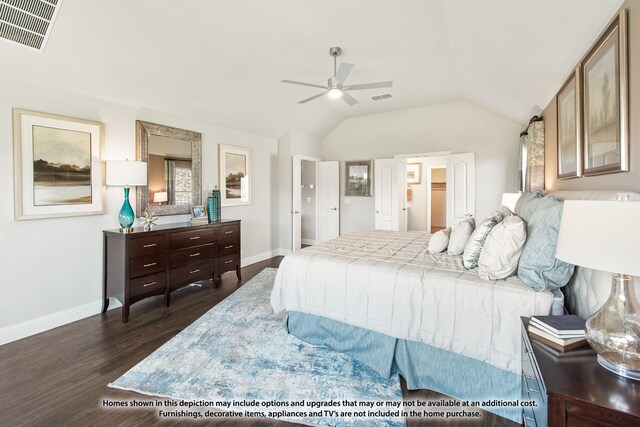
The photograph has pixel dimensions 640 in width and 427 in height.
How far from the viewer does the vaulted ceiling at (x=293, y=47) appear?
2.26 metres

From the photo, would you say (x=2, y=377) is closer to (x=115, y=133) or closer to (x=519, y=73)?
(x=115, y=133)

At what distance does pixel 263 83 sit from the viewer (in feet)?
14.0

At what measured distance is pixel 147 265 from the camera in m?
3.27

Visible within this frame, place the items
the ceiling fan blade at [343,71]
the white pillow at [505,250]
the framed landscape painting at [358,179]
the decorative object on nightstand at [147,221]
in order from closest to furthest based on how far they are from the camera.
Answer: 1. the white pillow at [505,250]
2. the ceiling fan blade at [343,71]
3. the decorative object on nightstand at [147,221]
4. the framed landscape painting at [358,179]

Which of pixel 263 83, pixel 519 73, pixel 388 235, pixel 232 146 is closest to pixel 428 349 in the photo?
pixel 388 235

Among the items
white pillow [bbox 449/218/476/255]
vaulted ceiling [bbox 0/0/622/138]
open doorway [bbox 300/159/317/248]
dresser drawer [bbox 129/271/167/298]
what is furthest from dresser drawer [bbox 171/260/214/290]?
open doorway [bbox 300/159/317/248]

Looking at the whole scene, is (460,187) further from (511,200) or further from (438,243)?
(438,243)

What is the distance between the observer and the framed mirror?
3781mm

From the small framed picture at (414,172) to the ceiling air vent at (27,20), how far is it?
25.2 ft

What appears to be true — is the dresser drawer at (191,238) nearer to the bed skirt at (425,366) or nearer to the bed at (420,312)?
the bed at (420,312)

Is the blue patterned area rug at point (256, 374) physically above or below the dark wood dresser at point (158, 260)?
below

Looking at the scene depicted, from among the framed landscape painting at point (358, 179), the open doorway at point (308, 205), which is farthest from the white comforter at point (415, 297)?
the open doorway at point (308, 205)

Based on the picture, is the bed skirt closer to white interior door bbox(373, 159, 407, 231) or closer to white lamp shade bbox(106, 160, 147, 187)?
→ white lamp shade bbox(106, 160, 147, 187)

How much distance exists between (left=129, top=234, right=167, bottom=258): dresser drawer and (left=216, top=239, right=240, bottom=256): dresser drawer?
85 cm
